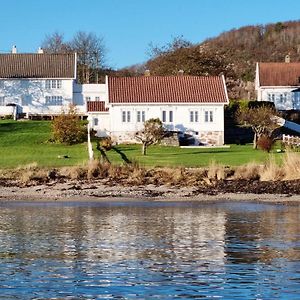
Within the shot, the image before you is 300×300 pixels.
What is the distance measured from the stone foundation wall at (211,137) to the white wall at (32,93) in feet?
55.8

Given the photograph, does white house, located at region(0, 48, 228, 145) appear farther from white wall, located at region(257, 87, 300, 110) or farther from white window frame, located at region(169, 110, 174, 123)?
white wall, located at region(257, 87, 300, 110)

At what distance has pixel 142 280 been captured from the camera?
1484cm

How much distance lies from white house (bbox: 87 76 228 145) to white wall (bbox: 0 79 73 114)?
12991mm

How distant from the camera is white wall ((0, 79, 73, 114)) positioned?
72250 millimetres

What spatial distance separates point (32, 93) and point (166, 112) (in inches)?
689

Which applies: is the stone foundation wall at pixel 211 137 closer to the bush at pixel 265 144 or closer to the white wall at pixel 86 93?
the bush at pixel 265 144

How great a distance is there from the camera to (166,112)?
59.2 m

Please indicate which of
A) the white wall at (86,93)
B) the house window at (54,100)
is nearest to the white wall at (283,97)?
the white wall at (86,93)

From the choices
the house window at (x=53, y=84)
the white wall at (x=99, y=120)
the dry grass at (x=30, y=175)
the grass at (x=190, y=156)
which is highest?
the house window at (x=53, y=84)

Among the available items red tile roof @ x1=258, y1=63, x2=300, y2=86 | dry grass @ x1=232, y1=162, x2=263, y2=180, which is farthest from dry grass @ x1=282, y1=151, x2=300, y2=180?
red tile roof @ x1=258, y1=63, x2=300, y2=86

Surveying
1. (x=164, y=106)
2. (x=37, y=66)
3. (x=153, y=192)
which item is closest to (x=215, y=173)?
(x=153, y=192)

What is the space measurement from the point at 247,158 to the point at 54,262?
2667cm

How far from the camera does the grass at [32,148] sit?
4110 cm

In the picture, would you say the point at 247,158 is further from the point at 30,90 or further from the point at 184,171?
the point at 30,90
